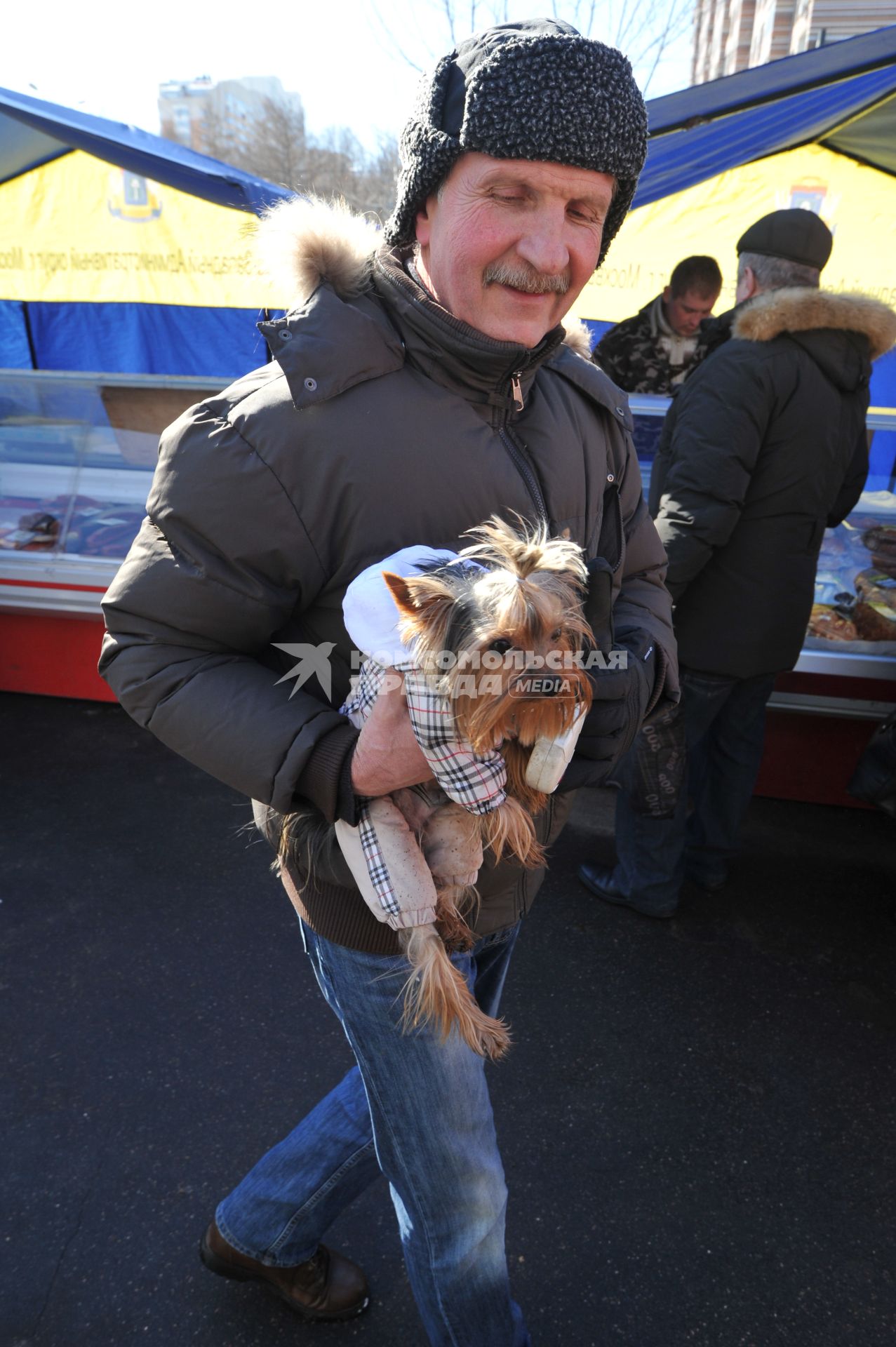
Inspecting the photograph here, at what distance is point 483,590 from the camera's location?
4.52 ft

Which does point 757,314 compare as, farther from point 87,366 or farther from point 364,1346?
point 87,366

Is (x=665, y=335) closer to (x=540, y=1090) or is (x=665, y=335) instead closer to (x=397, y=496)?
(x=540, y=1090)

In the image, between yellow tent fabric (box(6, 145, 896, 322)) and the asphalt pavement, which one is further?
yellow tent fabric (box(6, 145, 896, 322))

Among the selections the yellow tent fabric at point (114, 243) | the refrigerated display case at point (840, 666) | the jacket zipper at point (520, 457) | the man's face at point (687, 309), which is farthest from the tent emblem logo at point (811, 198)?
the jacket zipper at point (520, 457)

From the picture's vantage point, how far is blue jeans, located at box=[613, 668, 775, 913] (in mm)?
3719

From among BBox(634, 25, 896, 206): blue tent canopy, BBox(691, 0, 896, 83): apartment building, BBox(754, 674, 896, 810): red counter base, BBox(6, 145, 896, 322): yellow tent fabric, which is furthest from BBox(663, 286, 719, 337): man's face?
BBox(691, 0, 896, 83): apartment building

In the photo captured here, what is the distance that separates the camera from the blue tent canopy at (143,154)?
4.48m

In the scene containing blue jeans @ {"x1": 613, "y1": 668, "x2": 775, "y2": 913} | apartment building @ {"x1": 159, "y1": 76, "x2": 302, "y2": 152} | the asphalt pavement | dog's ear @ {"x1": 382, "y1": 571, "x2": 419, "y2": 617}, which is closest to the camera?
dog's ear @ {"x1": 382, "y1": 571, "x2": 419, "y2": 617}

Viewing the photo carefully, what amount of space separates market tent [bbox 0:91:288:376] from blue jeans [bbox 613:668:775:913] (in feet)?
10.9

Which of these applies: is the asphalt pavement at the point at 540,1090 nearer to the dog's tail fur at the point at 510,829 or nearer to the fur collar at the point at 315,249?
the dog's tail fur at the point at 510,829

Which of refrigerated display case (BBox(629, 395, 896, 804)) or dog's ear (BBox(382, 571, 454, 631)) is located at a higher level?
dog's ear (BBox(382, 571, 454, 631))

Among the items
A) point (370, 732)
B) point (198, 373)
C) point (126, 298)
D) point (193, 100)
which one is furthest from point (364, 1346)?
point (193, 100)

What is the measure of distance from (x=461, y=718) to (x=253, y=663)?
413mm

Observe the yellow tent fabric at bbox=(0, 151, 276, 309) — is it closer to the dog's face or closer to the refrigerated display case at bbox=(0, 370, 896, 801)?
the refrigerated display case at bbox=(0, 370, 896, 801)
